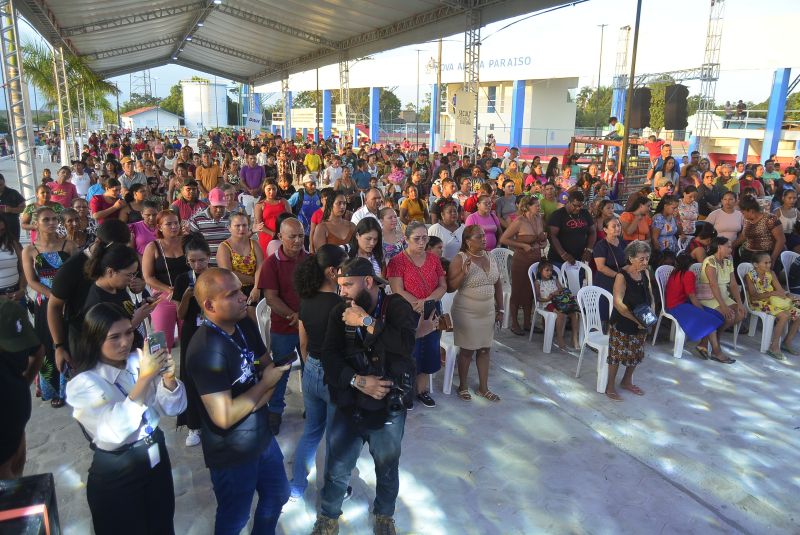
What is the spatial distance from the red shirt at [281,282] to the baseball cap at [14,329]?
1.28 m

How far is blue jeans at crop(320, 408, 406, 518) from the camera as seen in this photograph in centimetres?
251

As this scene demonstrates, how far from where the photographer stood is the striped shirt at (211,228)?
15.4 feet

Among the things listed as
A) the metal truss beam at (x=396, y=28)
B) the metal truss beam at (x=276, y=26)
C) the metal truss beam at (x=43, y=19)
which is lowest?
the metal truss beam at (x=43, y=19)

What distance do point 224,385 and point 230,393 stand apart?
1.7 inches

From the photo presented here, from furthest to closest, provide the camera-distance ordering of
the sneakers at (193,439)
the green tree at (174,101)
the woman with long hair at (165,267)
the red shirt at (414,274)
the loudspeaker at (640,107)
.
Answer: the green tree at (174,101)
the loudspeaker at (640,107)
the red shirt at (414,274)
the woman with long hair at (165,267)
the sneakers at (193,439)

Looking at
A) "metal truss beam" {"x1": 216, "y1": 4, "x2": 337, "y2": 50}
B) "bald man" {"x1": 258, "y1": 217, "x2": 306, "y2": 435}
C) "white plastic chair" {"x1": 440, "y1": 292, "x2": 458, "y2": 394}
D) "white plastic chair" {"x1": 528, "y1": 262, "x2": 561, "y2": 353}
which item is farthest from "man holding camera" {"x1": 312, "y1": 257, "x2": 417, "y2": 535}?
"metal truss beam" {"x1": 216, "y1": 4, "x2": 337, "y2": 50}

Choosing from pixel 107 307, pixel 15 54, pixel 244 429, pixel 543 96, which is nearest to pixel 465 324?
pixel 244 429

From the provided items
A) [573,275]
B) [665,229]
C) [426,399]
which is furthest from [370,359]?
[665,229]

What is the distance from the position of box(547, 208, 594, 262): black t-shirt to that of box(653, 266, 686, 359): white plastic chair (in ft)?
2.64

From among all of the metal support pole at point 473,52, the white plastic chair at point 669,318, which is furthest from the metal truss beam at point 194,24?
the white plastic chair at point 669,318

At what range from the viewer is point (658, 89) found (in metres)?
41.7

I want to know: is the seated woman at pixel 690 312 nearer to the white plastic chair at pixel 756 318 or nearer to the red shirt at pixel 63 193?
the white plastic chair at pixel 756 318

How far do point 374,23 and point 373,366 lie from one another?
16.7 m

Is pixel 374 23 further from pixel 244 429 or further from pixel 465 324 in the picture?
pixel 244 429
